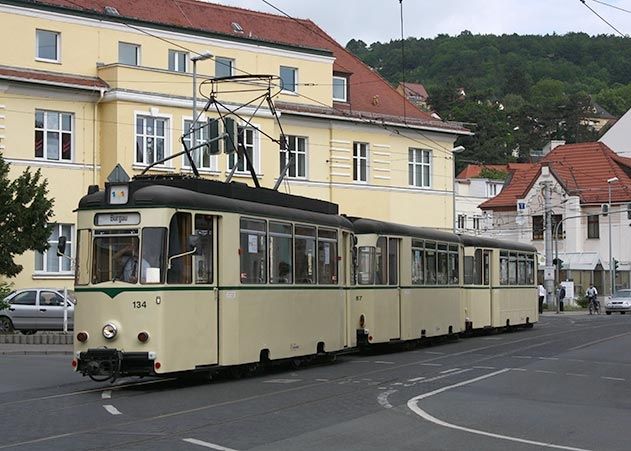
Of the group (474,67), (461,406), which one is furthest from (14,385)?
(474,67)

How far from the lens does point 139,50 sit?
4794 cm

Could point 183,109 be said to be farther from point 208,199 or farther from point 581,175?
point 581,175

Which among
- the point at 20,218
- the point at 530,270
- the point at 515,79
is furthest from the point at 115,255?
the point at 515,79

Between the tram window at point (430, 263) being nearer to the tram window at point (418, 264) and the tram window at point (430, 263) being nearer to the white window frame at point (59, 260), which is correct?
the tram window at point (418, 264)

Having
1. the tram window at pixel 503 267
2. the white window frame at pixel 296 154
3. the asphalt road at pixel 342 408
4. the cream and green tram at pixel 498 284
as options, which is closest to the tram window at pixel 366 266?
the asphalt road at pixel 342 408

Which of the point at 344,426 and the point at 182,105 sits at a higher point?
the point at 182,105

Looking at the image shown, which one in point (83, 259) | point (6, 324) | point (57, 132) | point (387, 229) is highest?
point (57, 132)

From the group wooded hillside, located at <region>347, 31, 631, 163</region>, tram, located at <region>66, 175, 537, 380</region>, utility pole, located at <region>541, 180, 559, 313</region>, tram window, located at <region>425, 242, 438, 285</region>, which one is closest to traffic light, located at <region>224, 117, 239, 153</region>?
tram, located at <region>66, 175, 537, 380</region>

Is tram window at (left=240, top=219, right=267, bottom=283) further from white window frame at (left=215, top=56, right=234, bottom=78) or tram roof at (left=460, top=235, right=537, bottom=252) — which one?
white window frame at (left=215, top=56, right=234, bottom=78)

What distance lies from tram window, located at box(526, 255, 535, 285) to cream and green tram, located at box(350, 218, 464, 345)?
29.3 feet

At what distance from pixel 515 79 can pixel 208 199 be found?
14686 centimetres

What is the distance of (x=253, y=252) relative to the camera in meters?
20.3

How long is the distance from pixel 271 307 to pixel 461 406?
548 centimetres

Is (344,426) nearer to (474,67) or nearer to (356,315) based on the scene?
(356,315)
